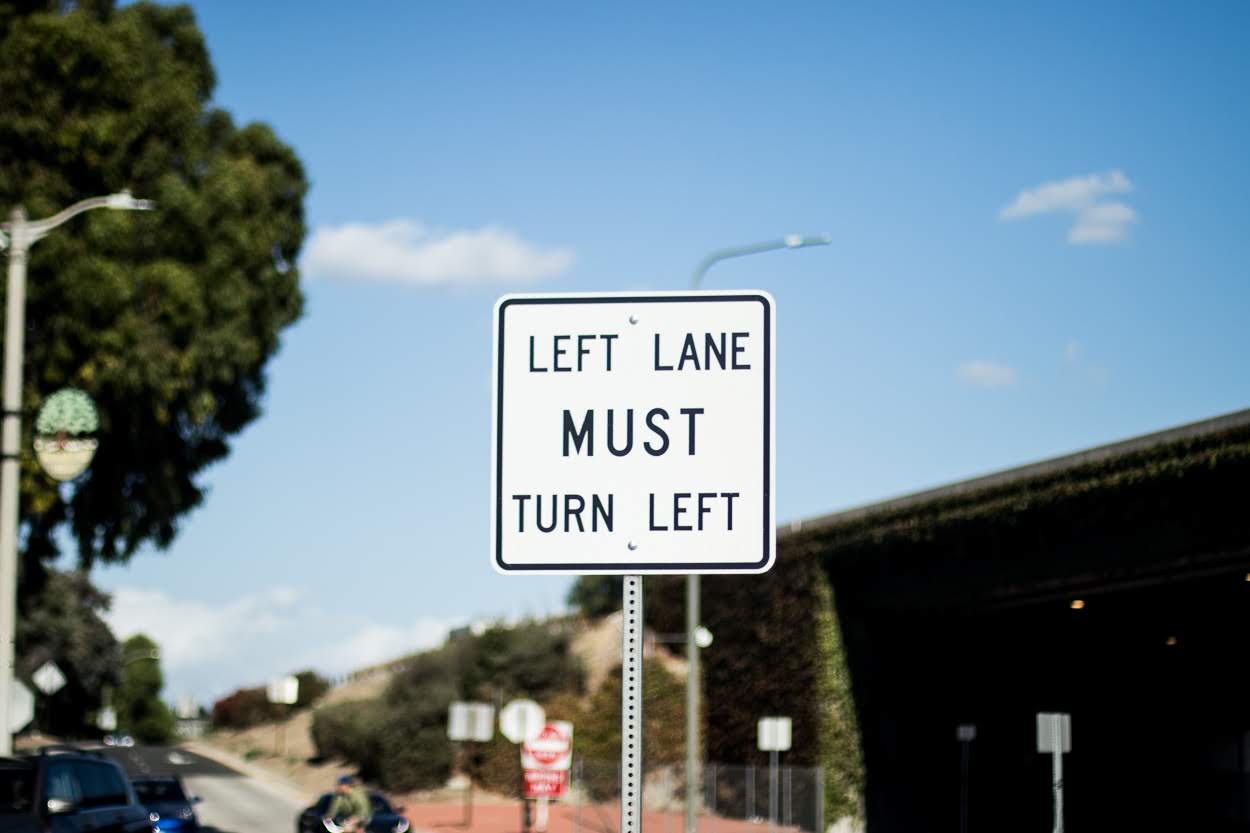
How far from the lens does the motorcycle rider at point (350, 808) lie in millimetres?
15555

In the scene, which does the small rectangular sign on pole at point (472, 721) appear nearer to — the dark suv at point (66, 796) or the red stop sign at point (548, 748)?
the red stop sign at point (548, 748)

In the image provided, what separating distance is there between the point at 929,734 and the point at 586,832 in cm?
1027

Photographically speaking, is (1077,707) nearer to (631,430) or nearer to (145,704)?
(631,430)

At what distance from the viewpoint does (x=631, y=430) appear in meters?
4.32

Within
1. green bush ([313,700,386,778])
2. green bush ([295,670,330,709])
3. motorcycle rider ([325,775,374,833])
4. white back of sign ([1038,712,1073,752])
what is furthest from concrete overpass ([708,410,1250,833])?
green bush ([295,670,330,709])

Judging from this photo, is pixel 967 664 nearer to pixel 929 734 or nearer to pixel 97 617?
pixel 929 734

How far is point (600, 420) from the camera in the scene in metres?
4.34

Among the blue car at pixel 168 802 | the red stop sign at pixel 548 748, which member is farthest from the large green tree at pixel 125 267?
the red stop sign at pixel 548 748

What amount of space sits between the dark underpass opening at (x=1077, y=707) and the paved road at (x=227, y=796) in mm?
17064

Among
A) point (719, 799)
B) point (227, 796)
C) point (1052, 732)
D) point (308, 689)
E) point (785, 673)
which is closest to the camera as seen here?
point (1052, 732)

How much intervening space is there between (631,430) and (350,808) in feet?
40.2

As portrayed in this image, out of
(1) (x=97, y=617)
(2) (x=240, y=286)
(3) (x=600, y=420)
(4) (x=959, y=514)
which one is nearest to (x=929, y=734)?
(4) (x=959, y=514)

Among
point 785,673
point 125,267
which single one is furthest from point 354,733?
point 125,267

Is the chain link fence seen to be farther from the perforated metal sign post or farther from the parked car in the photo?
the perforated metal sign post
